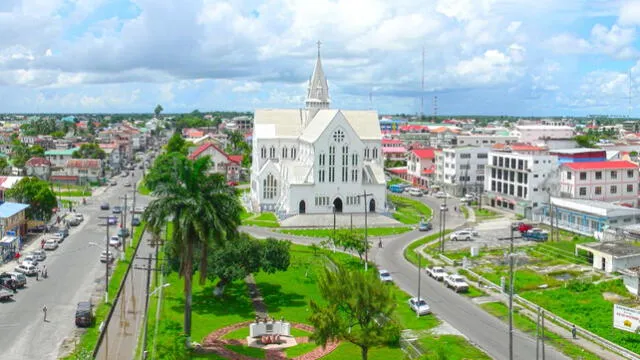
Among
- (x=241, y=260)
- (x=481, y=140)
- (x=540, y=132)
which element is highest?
(x=540, y=132)

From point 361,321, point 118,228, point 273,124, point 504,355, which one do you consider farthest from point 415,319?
point 273,124

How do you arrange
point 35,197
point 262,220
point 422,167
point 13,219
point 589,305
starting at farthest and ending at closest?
point 422,167 → point 262,220 → point 35,197 → point 13,219 → point 589,305

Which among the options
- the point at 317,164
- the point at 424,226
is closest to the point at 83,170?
the point at 317,164

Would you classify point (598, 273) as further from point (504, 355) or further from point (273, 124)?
point (273, 124)

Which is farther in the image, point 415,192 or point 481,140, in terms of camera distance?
point 481,140

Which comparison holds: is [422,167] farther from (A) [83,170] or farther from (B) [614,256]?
(B) [614,256]

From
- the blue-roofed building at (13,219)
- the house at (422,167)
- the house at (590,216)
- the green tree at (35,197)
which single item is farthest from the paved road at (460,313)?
the house at (422,167)

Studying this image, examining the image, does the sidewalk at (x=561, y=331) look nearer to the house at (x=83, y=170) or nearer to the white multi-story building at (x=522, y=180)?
the white multi-story building at (x=522, y=180)
